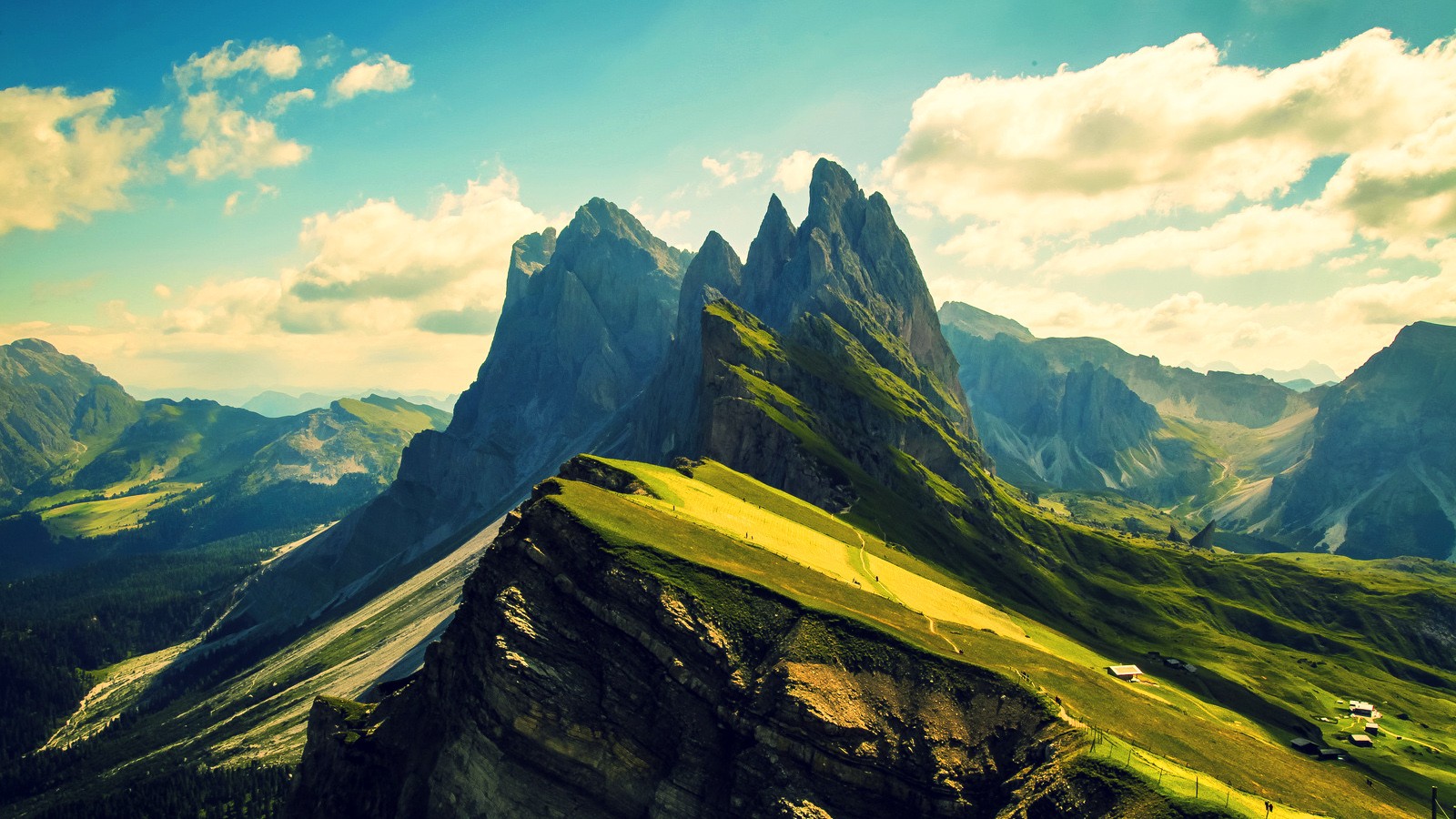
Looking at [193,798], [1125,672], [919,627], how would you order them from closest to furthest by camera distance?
1. [919,627]
2. [1125,672]
3. [193,798]

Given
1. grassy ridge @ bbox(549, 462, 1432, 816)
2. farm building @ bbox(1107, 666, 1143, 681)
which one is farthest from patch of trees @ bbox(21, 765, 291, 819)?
farm building @ bbox(1107, 666, 1143, 681)

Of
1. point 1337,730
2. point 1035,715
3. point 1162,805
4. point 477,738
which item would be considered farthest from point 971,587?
point 477,738

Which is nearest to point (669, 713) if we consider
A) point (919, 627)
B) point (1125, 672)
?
point (919, 627)

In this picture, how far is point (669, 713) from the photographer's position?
73.6 meters

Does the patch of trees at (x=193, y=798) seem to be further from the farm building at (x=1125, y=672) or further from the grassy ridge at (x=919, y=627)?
the farm building at (x=1125, y=672)

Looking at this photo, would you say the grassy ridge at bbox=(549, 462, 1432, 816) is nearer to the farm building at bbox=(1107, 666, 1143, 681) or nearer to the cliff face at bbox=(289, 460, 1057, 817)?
the farm building at bbox=(1107, 666, 1143, 681)

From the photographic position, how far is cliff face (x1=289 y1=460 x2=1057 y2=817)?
6744 centimetres

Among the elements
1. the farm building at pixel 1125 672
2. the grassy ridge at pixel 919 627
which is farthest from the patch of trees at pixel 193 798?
the farm building at pixel 1125 672

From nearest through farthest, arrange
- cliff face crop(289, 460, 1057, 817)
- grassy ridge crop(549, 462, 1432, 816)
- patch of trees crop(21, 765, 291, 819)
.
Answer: cliff face crop(289, 460, 1057, 817) < grassy ridge crop(549, 462, 1432, 816) < patch of trees crop(21, 765, 291, 819)

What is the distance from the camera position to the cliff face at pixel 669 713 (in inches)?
2655

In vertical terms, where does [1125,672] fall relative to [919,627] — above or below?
below

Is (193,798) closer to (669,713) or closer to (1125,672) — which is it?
(669,713)

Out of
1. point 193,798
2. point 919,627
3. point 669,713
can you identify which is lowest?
point 193,798

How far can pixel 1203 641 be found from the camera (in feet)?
614
